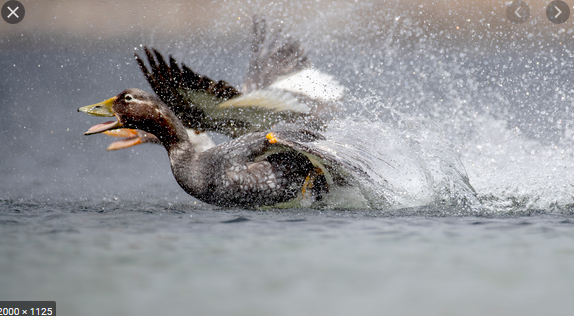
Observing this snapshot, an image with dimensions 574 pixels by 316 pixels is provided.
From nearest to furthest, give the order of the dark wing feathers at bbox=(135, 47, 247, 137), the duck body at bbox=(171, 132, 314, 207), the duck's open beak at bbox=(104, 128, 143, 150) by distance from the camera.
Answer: the duck body at bbox=(171, 132, 314, 207), the dark wing feathers at bbox=(135, 47, 247, 137), the duck's open beak at bbox=(104, 128, 143, 150)

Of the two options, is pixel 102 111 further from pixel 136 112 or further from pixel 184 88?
pixel 184 88

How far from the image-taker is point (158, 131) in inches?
190

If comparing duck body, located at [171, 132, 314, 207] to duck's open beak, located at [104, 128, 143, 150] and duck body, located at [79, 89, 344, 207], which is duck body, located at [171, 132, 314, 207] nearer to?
duck body, located at [79, 89, 344, 207]

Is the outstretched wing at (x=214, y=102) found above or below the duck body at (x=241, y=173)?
above

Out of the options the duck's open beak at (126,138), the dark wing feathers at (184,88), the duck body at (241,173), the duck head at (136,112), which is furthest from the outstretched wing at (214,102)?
the duck body at (241,173)

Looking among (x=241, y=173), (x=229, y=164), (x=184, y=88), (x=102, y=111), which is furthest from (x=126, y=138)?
(x=241, y=173)

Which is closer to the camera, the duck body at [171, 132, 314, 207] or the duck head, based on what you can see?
the duck body at [171, 132, 314, 207]

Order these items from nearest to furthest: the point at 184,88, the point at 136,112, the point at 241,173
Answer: the point at 241,173
the point at 136,112
the point at 184,88

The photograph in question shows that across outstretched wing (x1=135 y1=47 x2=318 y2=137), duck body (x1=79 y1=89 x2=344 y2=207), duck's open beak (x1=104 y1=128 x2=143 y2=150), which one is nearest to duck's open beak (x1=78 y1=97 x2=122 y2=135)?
duck body (x1=79 y1=89 x2=344 y2=207)

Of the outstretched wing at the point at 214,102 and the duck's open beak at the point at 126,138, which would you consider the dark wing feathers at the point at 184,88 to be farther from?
the duck's open beak at the point at 126,138

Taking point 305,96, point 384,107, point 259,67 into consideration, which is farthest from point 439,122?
point 259,67

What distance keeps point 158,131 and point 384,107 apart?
2.27 m

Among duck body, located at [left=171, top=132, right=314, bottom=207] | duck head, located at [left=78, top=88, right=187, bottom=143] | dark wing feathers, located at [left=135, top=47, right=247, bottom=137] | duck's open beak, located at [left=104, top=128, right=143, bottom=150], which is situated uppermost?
dark wing feathers, located at [left=135, top=47, right=247, bottom=137]

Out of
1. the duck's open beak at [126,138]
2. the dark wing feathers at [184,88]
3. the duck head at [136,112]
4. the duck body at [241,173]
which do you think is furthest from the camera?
the duck's open beak at [126,138]
